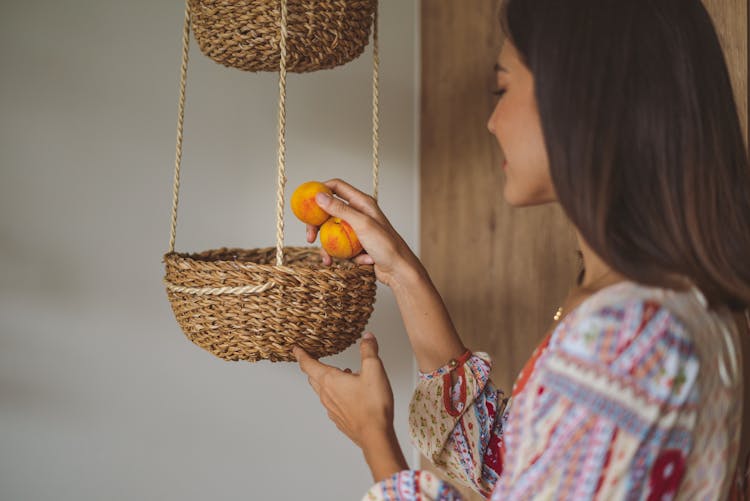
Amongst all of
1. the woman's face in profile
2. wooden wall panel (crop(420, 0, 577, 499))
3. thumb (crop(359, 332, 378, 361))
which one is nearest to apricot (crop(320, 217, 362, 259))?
thumb (crop(359, 332, 378, 361))

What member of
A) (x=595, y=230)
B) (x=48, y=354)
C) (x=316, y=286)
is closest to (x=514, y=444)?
(x=595, y=230)

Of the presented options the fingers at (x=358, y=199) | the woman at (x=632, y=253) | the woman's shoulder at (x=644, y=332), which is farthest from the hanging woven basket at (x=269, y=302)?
the woman's shoulder at (x=644, y=332)

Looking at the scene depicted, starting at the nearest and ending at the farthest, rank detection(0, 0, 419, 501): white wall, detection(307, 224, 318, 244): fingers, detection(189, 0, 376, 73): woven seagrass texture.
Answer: detection(189, 0, 376, 73): woven seagrass texture < detection(307, 224, 318, 244): fingers < detection(0, 0, 419, 501): white wall

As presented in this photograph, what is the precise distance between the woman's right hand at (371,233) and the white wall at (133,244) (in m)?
0.57

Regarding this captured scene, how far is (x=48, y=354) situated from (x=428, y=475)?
3.40 ft

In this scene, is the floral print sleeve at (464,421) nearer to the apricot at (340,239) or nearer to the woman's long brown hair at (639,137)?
the apricot at (340,239)

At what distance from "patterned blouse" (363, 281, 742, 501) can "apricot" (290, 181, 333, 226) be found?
500mm

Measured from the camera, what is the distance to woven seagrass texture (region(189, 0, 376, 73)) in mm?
1001

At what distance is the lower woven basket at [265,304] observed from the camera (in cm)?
93

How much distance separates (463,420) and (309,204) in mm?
414

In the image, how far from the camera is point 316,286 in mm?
941

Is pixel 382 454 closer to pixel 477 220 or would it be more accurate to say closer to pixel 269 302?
pixel 269 302

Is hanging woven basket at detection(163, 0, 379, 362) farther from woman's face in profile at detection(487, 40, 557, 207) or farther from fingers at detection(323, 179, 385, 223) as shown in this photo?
woman's face in profile at detection(487, 40, 557, 207)

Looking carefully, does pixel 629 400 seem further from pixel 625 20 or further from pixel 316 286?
pixel 316 286
